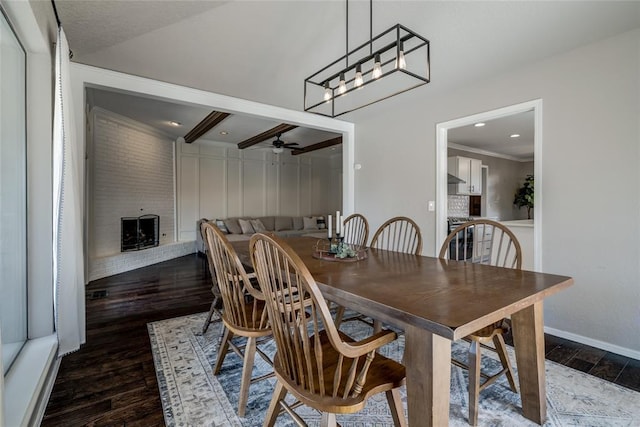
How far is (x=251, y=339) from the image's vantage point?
1.61 metres

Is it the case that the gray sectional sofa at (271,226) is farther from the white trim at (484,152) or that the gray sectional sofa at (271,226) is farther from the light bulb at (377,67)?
the light bulb at (377,67)

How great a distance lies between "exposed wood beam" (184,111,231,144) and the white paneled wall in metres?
0.43

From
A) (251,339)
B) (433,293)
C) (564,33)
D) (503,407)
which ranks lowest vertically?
(503,407)

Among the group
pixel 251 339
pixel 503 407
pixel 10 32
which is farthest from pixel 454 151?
pixel 10 32

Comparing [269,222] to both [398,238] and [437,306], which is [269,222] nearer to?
[398,238]

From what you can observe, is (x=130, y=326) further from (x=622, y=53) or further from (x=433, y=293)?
(x=622, y=53)

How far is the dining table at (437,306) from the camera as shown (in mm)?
973

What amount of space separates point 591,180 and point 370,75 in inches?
79.0

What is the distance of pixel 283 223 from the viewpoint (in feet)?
24.9

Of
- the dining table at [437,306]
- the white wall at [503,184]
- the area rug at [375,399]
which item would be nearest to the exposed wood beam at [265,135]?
the white wall at [503,184]

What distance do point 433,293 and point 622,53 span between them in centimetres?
252

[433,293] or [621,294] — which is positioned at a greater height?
[433,293]

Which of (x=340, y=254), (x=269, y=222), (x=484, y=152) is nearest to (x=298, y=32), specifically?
(x=340, y=254)

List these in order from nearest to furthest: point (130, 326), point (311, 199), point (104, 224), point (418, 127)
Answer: point (130, 326), point (418, 127), point (104, 224), point (311, 199)
